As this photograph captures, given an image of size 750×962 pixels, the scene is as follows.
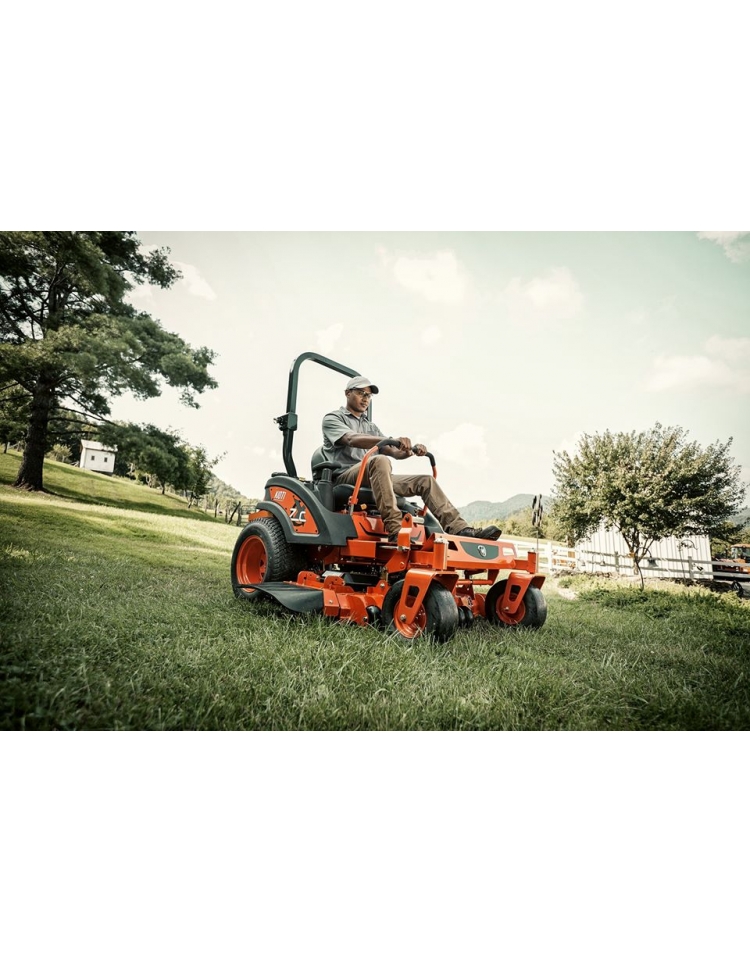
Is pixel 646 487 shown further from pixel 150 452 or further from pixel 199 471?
pixel 150 452

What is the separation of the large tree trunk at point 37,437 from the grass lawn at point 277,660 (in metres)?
0.08

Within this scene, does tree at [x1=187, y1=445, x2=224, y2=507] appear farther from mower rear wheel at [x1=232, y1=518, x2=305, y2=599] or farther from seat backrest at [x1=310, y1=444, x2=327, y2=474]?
seat backrest at [x1=310, y1=444, x2=327, y2=474]

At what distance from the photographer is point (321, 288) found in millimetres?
3508

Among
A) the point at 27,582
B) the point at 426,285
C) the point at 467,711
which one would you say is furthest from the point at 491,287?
the point at 27,582

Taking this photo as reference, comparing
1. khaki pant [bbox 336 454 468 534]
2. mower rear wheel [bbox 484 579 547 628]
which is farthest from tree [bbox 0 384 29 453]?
mower rear wheel [bbox 484 579 547 628]

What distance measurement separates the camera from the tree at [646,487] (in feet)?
11.1

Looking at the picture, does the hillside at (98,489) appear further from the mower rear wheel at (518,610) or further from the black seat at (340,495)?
the mower rear wheel at (518,610)

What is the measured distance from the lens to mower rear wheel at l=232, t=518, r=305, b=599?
3.20m

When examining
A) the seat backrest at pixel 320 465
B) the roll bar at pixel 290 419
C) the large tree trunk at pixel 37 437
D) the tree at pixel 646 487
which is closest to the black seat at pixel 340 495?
the seat backrest at pixel 320 465

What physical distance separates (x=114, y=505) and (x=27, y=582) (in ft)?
2.56

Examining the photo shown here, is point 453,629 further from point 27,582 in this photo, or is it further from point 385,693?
point 27,582

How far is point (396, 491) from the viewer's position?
309 centimetres

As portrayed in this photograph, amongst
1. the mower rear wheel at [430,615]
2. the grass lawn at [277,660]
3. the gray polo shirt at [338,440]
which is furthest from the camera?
the gray polo shirt at [338,440]
